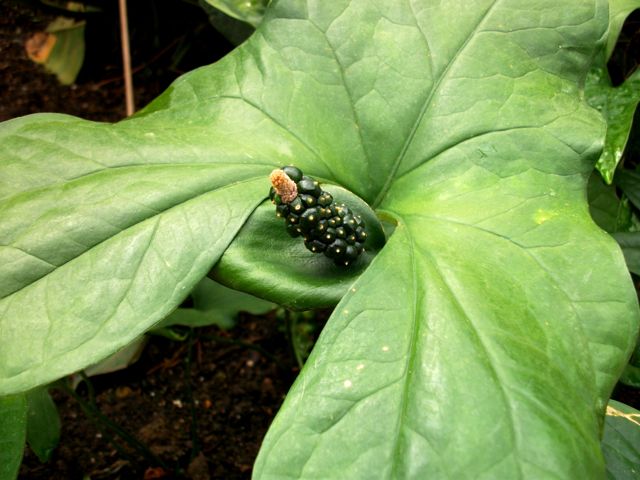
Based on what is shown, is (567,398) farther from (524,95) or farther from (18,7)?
(18,7)

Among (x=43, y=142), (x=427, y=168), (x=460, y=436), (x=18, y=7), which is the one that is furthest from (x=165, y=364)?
(x=18, y=7)

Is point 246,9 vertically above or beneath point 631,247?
above

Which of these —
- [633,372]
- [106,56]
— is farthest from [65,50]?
[633,372]

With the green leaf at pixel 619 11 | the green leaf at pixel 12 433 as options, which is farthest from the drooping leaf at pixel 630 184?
the green leaf at pixel 12 433

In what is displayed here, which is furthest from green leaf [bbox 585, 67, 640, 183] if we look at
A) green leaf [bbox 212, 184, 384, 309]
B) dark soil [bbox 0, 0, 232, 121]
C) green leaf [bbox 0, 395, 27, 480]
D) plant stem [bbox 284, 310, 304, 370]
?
dark soil [bbox 0, 0, 232, 121]

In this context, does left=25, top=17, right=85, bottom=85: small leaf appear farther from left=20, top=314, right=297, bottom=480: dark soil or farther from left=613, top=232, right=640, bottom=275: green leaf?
left=613, top=232, right=640, bottom=275: green leaf

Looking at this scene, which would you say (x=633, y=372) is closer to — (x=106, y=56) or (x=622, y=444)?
(x=622, y=444)

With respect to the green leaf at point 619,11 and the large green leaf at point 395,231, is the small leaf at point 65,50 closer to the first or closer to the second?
the large green leaf at point 395,231
